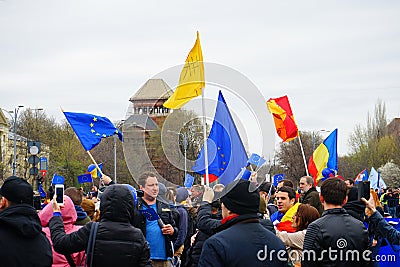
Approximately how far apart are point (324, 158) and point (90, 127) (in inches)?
310

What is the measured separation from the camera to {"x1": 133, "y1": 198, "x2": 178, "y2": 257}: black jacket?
741 cm

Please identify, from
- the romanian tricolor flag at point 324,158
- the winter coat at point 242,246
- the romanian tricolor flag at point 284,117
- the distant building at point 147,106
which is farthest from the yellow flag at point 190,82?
the romanian tricolor flag at point 324,158

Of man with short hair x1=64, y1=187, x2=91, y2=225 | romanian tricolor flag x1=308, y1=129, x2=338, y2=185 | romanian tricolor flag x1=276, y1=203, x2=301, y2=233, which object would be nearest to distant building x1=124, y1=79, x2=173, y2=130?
man with short hair x1=64, y1=187, x2=91, y2=225

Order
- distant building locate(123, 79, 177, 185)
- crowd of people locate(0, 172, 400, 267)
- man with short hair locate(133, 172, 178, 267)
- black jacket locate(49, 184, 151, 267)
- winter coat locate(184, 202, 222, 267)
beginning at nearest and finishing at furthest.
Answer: crowd of people locate(0, 172, 400, 267) → black jacket locate(49, 184, 151, 267) → winter coat locate(184, 202, 222, 267) → man with short hair locate(133, 172, 178, 267) → distant building locate(123, 79, 177, 185)

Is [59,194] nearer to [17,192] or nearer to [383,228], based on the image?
[17,192]

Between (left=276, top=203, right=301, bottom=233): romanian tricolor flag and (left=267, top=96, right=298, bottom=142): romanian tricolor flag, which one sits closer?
(left=276, top=203, right=301, bottom=233): romanian tricolor flag

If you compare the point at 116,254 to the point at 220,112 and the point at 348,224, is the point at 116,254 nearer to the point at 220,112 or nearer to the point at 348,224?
the point at 348,224

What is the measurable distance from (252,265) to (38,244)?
182 cm

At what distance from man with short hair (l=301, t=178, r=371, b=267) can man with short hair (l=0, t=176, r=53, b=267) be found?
2.38m

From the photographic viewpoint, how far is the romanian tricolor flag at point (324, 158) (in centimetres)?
1738

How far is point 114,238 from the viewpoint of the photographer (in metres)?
5.48

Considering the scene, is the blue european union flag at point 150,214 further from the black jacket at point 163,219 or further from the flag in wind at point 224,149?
the flag in wind at point 224,149

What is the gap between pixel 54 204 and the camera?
238 inches

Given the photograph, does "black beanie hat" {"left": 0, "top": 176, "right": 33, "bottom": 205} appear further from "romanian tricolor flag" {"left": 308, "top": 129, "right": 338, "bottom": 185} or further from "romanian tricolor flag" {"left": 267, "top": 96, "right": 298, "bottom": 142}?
"romanian tricolor flag" {"left": 308, "top": 129, "right": 338, "bottom": 185}
